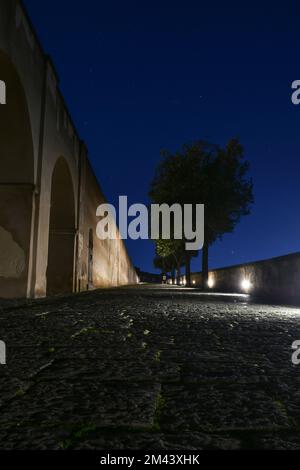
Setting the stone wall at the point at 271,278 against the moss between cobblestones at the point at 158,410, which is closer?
the moss between cobblestones at the point at 158,410

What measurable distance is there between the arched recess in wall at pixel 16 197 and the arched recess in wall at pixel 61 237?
15.2 ft

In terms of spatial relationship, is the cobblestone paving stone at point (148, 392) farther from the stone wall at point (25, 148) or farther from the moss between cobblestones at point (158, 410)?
the stone wall at point (25, 148)

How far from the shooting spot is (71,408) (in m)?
1.51

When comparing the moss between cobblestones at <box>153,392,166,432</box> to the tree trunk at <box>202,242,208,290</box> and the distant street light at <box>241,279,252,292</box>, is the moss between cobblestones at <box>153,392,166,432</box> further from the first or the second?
→ the tree trunk at <box>202,242,208,290</box>

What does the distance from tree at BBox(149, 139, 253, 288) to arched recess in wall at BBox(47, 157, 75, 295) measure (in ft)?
35.5

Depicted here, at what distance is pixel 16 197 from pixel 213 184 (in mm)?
16245

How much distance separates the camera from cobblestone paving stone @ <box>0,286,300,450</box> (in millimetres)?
1243


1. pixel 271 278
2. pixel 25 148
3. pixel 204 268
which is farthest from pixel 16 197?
pixel 204 268

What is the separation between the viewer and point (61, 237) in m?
14.3

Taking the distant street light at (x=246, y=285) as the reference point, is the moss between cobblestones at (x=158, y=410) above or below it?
below

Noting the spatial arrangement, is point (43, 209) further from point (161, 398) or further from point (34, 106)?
point (161, 398)

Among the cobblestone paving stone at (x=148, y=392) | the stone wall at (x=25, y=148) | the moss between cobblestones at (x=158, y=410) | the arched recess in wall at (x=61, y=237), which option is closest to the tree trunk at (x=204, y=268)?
the arched recess in wall at (x=61, y=237)

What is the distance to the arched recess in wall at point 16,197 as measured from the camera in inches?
345
